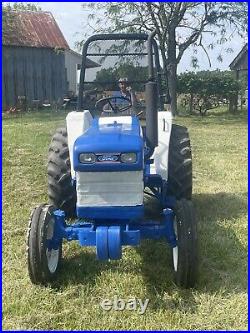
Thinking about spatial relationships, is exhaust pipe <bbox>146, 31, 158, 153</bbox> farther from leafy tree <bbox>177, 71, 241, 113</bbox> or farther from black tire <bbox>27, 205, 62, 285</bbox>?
leafy tree <bbox>177, 71, 241, 113</bbox>

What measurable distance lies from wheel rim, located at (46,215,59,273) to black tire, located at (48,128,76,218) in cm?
79

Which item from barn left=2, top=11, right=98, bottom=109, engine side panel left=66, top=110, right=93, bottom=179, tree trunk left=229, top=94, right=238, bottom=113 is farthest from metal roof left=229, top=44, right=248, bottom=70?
engine side panel left=66, top=110, right=93, bottom=179

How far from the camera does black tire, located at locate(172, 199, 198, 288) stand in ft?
10.1

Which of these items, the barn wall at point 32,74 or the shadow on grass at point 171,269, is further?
the barn wall at point 32,74

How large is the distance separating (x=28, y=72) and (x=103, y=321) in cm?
1838

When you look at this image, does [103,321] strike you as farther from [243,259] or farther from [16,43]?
[16,43]

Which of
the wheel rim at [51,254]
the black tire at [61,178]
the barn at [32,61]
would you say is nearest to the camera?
the wheel rim at [51,254]

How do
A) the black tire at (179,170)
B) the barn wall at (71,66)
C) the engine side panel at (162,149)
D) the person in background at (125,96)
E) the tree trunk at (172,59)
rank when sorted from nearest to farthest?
1. the engine side panel at (162,149)
2. the black tire at (179,170)
3. the person in background at (125,96)
4. the tree trunk at (172,59)
5. the barn wall at (71,66)

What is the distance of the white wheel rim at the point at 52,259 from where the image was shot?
11.0 ft

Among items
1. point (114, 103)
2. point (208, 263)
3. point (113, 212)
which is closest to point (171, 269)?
point (208, 263)

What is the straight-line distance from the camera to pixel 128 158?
3.06m

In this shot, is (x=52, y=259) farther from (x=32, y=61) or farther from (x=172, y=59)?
(x=32, y=61)

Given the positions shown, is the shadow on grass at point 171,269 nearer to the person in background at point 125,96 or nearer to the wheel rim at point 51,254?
the wheel rim at point 51,254

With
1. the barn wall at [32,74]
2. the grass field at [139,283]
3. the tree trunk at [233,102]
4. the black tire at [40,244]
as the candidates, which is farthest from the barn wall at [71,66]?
the black tire at [40,244]
